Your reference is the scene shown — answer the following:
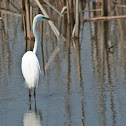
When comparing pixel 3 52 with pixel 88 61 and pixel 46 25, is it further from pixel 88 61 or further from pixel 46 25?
pixel 46 25

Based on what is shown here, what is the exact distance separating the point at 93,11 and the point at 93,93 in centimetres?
1120

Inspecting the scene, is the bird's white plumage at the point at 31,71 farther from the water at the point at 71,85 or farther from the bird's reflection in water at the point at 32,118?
the bird's reflection in water at the point at 32,118

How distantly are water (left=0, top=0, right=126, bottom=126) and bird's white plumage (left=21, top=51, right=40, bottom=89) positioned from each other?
0.36 metres

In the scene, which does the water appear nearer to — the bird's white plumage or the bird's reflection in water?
the bird's reflection in water

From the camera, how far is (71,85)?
26.6 ft

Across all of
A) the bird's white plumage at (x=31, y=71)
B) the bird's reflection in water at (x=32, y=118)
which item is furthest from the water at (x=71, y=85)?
the bird's white plumage at (x=31, y=71)

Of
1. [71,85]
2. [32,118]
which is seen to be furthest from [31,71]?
[71,85]

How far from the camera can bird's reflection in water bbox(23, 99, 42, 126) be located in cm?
609

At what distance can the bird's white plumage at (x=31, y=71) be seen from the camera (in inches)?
279

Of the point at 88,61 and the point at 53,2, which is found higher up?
the point at 53,2

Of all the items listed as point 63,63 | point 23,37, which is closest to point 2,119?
point 63,63

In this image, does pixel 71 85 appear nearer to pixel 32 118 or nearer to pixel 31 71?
pixel 31 71

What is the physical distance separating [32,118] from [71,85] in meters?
1.90

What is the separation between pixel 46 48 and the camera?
11.9 m
